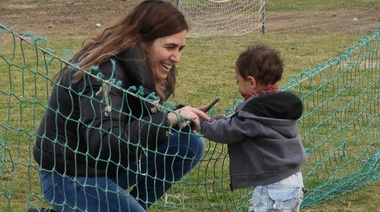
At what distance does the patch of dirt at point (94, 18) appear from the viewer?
666 inches

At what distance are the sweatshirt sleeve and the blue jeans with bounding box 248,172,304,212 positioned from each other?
0.99 ft

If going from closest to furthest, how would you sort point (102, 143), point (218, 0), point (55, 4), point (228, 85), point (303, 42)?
point (102, 143) < point (228, 85) < point (303, 42) < point (218, 0) < point (55, 4)

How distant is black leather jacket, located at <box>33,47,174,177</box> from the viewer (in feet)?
12.4

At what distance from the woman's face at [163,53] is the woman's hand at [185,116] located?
0.28 meters

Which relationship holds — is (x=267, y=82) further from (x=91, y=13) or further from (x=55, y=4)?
(x=55, y=4)

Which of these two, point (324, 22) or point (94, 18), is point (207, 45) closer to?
point (324, 22)

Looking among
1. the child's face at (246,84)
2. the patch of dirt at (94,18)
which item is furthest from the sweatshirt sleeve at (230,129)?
the patch of dirt at (94,18)

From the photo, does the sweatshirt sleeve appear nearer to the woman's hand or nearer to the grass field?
the woman's hand

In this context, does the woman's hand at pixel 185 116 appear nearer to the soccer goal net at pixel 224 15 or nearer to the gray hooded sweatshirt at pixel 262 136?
the gray hooded sweatshirt at pixel 262 136

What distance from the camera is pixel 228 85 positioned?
977 cm

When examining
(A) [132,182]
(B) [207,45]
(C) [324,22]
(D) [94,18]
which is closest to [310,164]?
(A) [132,182]

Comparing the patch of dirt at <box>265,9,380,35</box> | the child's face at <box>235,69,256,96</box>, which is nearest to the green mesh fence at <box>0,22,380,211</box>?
the child's face at <box>235,69,256,96</box>

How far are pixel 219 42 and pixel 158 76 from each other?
10333 millimetres

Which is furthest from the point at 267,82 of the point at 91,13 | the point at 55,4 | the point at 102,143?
the point at 55,4
